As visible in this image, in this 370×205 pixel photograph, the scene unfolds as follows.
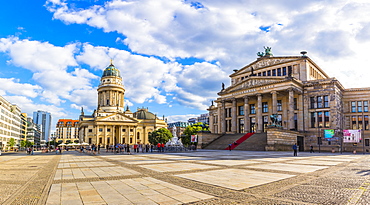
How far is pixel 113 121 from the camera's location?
11794cm

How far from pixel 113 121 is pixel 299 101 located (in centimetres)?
8362

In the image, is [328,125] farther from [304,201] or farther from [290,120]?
[304,201]

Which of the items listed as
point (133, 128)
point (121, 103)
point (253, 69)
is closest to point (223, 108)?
point (253, 69)

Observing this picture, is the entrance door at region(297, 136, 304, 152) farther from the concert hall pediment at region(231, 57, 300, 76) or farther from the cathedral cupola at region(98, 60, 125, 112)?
the cathedral cupola at region(98, 60, 125, 112)

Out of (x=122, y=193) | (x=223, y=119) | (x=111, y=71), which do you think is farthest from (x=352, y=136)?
(x=111, y=71)

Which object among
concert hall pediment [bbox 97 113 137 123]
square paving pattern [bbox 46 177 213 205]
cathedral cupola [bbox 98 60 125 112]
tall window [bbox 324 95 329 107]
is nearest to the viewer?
square paving pattern [bbox 46 177 213 205]

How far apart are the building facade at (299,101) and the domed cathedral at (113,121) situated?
213ft

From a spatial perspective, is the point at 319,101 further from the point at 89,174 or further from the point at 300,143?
the point at 89,174

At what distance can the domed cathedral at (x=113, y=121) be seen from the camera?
117 m

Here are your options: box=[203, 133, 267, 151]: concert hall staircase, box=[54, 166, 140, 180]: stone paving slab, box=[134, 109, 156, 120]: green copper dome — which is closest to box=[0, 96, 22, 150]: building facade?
box=[134, 109, 156, 120]: green copper dome

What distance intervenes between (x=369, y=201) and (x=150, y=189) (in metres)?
7.29

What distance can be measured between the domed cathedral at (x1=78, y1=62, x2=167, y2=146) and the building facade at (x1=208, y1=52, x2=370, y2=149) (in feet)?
213

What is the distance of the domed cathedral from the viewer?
117 metres

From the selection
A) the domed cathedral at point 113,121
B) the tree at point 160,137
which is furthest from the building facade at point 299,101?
the domed cathedral at point 113,121
